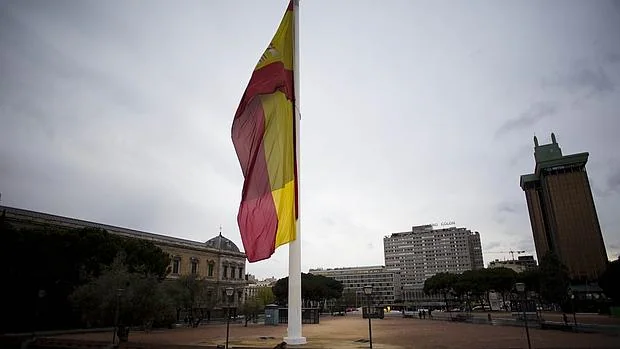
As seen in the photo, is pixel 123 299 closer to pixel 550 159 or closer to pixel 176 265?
pixel 176 265

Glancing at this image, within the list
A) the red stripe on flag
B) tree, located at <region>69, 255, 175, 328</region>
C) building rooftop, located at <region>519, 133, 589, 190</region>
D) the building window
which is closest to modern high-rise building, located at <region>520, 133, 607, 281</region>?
building rooftop, located at <region>519, 133, 589, 190</region>

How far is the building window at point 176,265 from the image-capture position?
7500 cm

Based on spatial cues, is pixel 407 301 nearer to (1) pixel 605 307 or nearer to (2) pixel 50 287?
(1) pixel 605 307

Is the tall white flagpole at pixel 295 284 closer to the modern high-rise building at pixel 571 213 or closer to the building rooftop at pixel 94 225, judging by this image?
the building rooftop at pixel 94 225

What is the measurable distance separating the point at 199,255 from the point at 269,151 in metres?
66.7

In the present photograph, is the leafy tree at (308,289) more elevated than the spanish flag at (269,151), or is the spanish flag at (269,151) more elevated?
the spanish flag at (269,151)

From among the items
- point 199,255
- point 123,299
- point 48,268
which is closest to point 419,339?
point 123,299

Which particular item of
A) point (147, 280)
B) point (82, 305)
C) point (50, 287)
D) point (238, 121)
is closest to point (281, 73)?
point (238, 121)

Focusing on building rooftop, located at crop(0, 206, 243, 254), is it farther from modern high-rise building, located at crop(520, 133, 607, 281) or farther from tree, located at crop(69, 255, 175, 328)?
modern high-rise building, located at crop(520, 133, 607, 281)

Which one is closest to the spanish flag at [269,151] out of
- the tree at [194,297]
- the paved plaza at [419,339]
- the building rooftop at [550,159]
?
the paved plaza at [419,339]

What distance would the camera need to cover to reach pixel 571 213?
137000 millimetres

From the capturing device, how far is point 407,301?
18662cm

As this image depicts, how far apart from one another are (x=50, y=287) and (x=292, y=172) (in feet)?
114

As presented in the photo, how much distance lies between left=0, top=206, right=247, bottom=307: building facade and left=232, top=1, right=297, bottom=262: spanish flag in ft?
141
